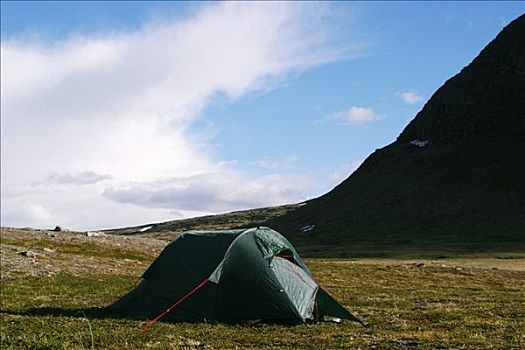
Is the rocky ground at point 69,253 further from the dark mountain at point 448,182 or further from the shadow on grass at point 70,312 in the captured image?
the dark mountain at point 448,182

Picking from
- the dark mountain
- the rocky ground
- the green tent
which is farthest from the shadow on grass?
the dark mountain

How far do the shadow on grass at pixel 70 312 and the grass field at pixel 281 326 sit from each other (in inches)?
1.5

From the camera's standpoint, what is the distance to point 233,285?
21969 millimetres

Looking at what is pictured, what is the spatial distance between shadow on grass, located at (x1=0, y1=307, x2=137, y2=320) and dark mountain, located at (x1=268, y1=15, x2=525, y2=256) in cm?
8414

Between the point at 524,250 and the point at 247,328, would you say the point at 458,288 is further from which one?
the point at 524,250

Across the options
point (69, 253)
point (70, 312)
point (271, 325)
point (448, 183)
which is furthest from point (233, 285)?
point (448, 183)

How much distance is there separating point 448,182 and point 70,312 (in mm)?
145775

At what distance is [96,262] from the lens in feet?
155

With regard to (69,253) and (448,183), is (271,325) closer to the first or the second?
(69,253)

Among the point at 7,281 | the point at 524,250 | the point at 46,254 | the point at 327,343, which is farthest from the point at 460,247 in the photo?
the point at 327,343

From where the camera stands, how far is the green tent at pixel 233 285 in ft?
70.9

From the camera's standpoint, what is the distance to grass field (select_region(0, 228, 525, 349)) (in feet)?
57.2

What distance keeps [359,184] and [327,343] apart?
16077 cm

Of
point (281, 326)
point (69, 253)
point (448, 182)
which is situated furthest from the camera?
point (448, 182)
